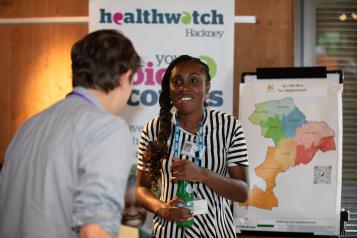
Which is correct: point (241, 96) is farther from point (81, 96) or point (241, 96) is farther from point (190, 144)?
point (81, 96)

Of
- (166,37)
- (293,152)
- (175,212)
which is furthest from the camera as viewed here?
(166,37)

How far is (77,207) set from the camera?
4.02 feet

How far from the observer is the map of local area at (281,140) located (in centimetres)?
324

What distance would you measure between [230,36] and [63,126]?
2354 mm

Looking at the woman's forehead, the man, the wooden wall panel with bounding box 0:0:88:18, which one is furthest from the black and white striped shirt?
the wooden wall panel with bounding box 0:0:88:18

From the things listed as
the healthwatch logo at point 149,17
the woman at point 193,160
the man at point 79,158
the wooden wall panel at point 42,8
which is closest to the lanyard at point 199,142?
the woman at point 193,160

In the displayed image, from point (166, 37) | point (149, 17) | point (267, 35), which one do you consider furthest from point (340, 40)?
point (149, 17)

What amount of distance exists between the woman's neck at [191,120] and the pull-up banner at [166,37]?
1091 millimetres

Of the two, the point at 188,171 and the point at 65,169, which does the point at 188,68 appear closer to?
the point at 188,171

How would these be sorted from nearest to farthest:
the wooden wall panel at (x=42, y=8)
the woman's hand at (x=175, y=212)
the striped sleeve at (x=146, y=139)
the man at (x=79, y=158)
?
the man at (x=79, y=158), the woman's hand at (x=175, y=212), the striped sleeve at (x=146, y=139), the wooden wall panel at (x=42, y=8)

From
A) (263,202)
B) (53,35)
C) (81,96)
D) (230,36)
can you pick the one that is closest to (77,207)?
(81,96)

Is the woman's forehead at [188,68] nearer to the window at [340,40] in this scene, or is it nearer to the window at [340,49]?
the window at [340,49]

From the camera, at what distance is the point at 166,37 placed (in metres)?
3.54

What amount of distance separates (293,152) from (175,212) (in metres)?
1.40
